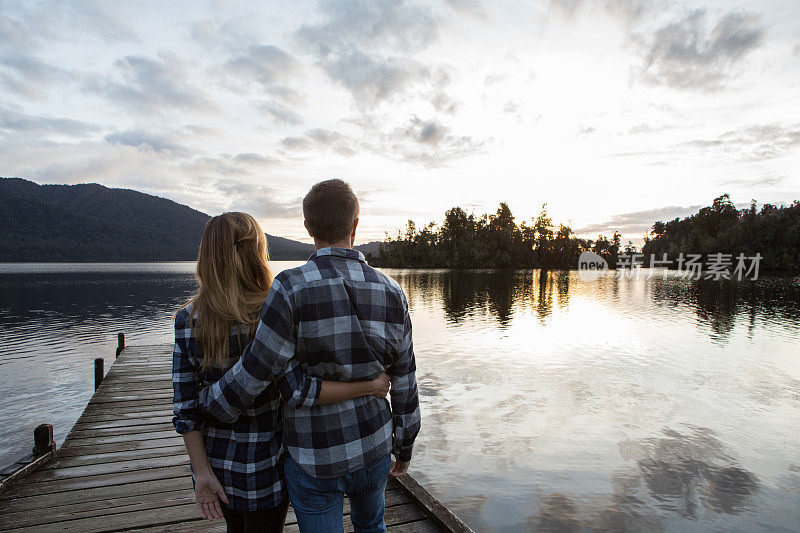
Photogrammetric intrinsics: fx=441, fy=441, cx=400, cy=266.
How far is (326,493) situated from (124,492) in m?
4.15

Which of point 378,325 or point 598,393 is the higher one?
point 378,325

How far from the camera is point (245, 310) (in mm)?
2033

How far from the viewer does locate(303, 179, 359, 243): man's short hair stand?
1.98 metres

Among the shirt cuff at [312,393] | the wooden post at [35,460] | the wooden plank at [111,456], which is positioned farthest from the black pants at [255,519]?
the wooden plank at [111,456]

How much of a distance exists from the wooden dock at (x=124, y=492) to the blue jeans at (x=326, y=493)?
92.4 inches

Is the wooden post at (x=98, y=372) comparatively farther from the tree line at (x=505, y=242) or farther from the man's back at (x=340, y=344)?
the tree line at (x=505, y=242)

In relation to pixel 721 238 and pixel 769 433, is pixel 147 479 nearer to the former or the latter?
pixel 769 433

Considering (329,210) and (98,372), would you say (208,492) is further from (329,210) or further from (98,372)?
(98,372)

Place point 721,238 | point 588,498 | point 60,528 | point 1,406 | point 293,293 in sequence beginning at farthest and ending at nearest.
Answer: point 721,238
point 1,406
point 588,498
point 60,528
point 293,293

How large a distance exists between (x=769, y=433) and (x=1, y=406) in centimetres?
2108

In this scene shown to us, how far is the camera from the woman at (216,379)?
198 centimetres

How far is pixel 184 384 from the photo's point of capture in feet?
6.53

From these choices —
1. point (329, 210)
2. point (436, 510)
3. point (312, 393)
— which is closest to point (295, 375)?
point (312, 393)

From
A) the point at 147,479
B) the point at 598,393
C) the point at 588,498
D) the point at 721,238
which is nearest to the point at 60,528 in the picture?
the point at 147,479
